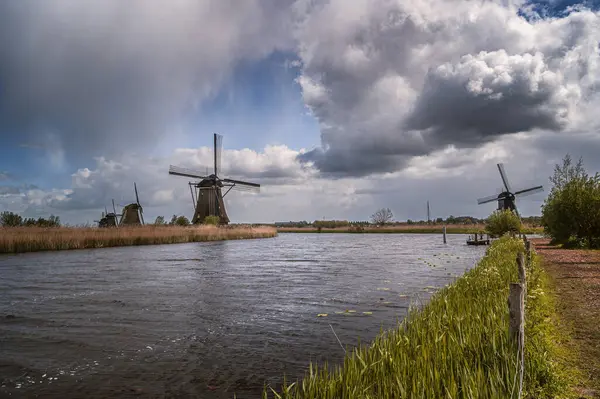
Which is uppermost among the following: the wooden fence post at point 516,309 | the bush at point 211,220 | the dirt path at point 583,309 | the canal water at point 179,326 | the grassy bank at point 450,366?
the bush at point 211,220

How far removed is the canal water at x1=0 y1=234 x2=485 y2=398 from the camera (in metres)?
5.89

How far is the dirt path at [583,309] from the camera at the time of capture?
5504 mm

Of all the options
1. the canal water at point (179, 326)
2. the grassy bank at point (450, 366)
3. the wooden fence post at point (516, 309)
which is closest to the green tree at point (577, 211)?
the canal water at point (179, 326)

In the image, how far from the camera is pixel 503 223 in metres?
42.2

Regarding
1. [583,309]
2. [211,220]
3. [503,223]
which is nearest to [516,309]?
[583,309]

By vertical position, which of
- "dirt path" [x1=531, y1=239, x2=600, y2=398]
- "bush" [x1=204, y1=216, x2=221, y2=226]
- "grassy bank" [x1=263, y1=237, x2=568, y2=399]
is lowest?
"dirt path" [x1=531, y1=239, x2=600, y2=398]

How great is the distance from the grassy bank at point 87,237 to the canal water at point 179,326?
11.7m

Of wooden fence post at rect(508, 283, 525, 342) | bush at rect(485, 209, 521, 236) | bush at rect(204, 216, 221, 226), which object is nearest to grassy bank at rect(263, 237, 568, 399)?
wooden fence post at rect(508, 283, 525, 342)

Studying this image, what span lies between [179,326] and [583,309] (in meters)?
8.69

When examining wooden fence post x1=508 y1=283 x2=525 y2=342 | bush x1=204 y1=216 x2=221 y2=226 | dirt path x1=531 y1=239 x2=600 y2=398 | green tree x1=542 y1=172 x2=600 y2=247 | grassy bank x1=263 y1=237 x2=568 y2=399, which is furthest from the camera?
bush x1=204 y1=216 x2=221 y2=226

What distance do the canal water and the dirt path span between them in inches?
126

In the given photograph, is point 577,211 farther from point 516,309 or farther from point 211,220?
point 211,220

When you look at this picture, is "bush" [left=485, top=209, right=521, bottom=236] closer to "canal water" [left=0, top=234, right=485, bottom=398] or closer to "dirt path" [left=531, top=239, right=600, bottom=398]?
"dirt path" [left=531, top=239, right=600, bottom=398]

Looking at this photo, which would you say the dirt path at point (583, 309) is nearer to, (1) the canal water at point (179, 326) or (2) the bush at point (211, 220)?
(1) the canal water at point (179, 326)
